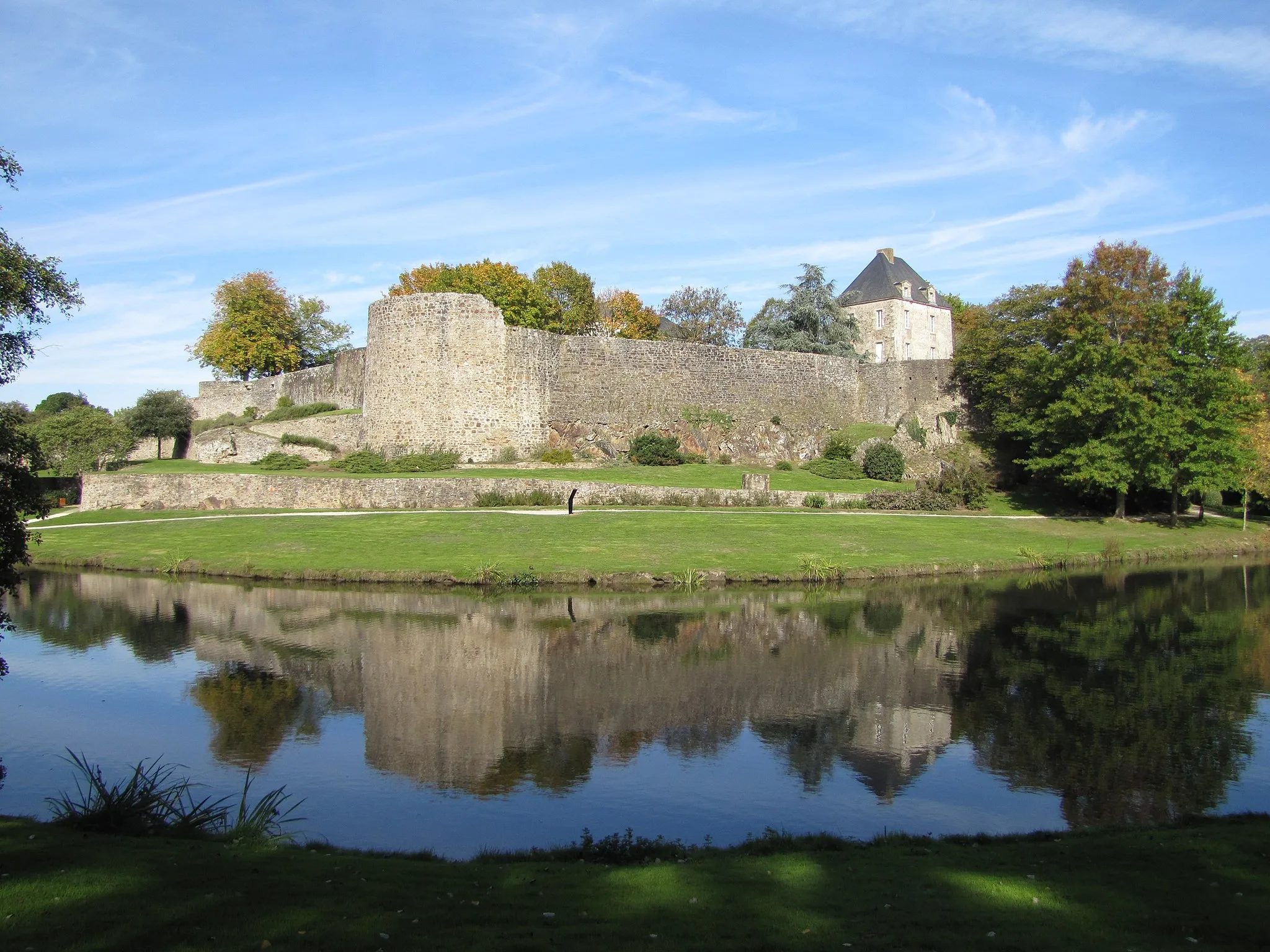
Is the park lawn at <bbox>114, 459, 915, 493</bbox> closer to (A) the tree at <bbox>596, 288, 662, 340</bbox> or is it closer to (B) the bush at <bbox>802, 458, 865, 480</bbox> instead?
(B) the bush at <bbox>802, 458, 865, 480</bbox>

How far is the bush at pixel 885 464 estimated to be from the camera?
40.0 m

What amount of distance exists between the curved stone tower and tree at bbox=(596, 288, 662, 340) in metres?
24.5

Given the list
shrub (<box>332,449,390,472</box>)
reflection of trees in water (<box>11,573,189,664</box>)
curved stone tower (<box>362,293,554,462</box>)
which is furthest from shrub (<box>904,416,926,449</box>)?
reflection of trees in water (<box>11,573,189,664</box>)

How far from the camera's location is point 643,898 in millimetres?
6566

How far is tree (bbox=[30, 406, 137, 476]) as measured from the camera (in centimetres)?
3888

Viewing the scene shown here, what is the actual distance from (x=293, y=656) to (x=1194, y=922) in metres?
14.3

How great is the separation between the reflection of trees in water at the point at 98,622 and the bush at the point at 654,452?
19.9 meters

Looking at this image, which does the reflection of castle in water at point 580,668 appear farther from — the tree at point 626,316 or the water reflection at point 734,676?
the tree at point 626,316

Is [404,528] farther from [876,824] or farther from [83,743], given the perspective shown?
[876,824]

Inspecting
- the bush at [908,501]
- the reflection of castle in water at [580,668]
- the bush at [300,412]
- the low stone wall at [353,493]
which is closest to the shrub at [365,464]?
the low stone wall at [353,493]

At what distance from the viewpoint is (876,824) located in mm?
9547

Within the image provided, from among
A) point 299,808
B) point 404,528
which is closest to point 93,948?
point 299,808

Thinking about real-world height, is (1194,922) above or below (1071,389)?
below

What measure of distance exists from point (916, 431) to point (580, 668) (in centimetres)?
2978
